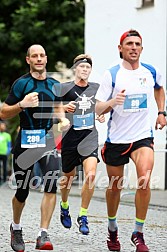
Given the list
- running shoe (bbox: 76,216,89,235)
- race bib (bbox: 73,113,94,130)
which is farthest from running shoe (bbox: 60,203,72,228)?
race bib (bbox: 73,113,94,130)

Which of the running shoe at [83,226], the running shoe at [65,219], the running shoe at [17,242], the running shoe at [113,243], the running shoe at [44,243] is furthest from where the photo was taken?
the running shoe at [65,219]

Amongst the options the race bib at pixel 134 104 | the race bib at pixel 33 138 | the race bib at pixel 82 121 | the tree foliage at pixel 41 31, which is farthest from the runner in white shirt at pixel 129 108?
the tree foliage at pixel 41 31

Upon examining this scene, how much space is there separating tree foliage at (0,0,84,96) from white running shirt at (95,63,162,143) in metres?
19.2

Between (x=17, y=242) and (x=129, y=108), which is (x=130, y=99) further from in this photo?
(x=17, y=242)

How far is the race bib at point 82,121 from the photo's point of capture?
9.34 meters

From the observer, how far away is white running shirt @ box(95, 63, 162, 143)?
7598 millimetres

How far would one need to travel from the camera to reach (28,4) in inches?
1059

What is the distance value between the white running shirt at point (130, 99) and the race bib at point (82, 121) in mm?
1681

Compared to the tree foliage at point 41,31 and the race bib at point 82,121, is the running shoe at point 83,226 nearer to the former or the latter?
the race bib at point 82,121

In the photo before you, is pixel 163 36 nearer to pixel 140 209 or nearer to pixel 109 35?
pixel 109 35

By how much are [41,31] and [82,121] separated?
1835 centimetres

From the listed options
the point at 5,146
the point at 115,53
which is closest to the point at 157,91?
the point at 115,53

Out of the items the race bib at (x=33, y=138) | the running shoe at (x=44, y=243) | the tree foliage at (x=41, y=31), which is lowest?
the running shoe at (x=44, y=243)

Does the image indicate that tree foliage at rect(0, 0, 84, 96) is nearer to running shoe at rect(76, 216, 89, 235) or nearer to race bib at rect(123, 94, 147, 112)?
running shoe at rect(76, 216, 89, 235)
